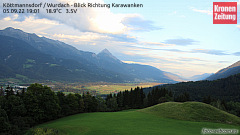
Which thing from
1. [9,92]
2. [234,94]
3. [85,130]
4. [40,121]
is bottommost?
[234,94]

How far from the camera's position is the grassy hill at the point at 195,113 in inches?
1909

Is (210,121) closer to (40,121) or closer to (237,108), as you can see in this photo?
(40,121)

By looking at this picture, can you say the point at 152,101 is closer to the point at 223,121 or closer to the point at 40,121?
the point at 223,121

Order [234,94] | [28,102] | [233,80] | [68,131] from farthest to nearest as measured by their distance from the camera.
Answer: [233,80]
[234,94]
[28,102]
[68,131]

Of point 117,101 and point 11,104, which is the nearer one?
point 11,104

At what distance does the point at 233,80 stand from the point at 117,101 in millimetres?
164237

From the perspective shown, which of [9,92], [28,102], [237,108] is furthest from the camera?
[237,108]

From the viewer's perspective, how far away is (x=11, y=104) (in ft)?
162

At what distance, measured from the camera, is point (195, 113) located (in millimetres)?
51750

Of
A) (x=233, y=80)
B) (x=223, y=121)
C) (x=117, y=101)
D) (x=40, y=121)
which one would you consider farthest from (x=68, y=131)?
(x=233, y=80)

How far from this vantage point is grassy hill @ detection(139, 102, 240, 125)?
4850 centimetres

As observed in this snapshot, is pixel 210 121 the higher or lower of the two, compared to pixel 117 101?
higher

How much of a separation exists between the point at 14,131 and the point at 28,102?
15.7 metres

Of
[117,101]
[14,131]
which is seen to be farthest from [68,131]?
[117,101]
